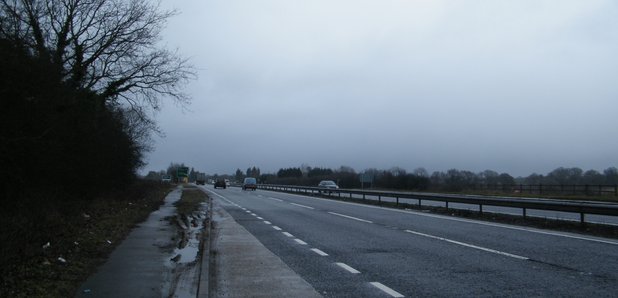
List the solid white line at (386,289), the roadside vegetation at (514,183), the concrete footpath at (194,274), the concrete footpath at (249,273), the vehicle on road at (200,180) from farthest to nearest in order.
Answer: the vehicle on road at (200,180) < the roadside vegetation at (514,183) < the concrete footpath at (249,273) < the concrete footpath at (194,274) < the solid white line at (386,289)

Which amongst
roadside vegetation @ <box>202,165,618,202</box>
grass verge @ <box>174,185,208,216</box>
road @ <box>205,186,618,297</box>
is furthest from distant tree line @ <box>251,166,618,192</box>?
road @ <box>205,186,618,297</box>

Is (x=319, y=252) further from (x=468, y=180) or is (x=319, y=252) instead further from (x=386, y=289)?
(x=468, y=180)

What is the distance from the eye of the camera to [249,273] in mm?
9023

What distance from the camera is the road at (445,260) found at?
7.54 meters

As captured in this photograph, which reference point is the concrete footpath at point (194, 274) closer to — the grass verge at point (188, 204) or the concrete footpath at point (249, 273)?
the concrete footpath at point (249, 273)

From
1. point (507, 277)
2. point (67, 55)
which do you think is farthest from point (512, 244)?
point (67, 55)

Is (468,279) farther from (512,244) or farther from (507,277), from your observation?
(512,244)

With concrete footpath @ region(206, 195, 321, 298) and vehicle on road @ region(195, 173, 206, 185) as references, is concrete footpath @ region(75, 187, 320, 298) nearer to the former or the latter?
concrete footpath @ region(206, 195, 321, 298)

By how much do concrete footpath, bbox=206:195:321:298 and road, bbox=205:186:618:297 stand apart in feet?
0.88

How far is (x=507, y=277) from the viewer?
8.29 meters

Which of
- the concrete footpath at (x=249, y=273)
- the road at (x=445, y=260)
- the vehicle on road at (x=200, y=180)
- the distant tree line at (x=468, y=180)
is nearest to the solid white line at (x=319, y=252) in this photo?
the road at (x=445, y=260)

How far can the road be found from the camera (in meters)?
7.54

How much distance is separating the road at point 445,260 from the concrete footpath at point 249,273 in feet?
0.88

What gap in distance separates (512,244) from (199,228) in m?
9.47
